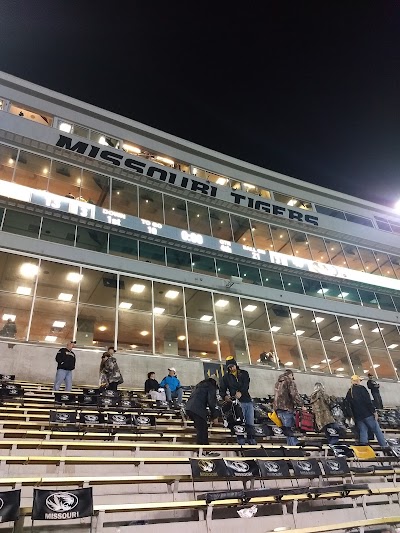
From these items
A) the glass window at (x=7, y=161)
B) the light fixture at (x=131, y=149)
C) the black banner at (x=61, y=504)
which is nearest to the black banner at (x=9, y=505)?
the black banner at (x=61, y=504)

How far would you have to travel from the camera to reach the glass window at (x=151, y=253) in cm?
1748

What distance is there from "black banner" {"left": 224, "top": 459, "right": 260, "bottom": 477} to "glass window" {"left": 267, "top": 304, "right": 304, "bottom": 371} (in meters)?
12.7

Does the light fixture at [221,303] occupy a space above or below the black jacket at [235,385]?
above

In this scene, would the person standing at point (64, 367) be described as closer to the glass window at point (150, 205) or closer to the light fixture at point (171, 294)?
the light fixture at point (171, 294)

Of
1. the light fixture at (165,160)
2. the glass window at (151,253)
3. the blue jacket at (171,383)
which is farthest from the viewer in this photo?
the light fixture at (165,160)

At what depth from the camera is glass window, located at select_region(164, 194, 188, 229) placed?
19.6 meters

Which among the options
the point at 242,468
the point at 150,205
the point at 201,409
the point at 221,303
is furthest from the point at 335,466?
the point at 150,205

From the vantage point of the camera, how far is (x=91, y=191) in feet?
59.7

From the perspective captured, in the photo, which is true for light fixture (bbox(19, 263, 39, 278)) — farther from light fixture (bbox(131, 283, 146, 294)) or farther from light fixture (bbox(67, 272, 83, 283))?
light fixture (bbox(131, 283, 146, 294))

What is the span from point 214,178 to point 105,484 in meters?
20.4

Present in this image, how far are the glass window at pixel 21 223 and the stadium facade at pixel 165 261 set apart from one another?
0.06 metres

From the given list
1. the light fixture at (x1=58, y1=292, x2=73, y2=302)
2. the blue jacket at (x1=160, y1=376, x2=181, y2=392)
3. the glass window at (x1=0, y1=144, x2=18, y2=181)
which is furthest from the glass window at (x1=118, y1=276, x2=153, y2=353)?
the glass window at (x1=0, y1=144, x2=18, y2=181)

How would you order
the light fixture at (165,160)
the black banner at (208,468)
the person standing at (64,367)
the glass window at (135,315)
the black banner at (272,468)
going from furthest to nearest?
the light fixture at (165,160)
the glass window at (135,315)
the person standing at (64,367)
the black banner at (272,468)
the black banner at (208,468)

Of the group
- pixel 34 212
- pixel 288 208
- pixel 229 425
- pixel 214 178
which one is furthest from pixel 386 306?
pixel 34 212
